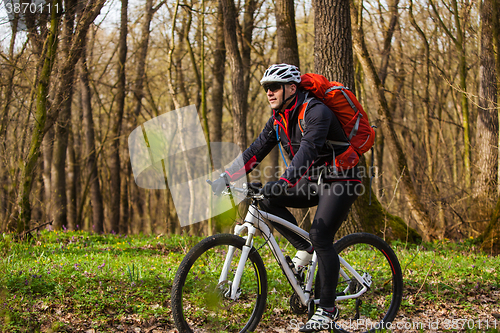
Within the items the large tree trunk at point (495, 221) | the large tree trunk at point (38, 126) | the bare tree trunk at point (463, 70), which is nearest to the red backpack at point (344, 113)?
the large tree trunk at point (495, 221)

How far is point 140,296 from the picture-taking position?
12.8 feet

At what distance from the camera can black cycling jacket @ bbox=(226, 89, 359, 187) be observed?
285cm

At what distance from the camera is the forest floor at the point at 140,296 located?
3.43 meters

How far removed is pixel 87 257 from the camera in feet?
18.3

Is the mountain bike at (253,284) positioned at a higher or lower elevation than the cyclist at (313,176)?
lower

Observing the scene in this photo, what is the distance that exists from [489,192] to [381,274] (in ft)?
15.6

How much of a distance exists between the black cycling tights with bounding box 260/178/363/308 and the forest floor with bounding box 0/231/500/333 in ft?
2.37

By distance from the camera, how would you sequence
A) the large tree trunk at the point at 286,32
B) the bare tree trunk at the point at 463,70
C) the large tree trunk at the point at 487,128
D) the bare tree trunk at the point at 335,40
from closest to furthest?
the bare tree trunk at the point at 335,40
the large tree trunk at the point at 487,128
the large tree trunk at the point at 286,32
the bare tree trunk at the point at 463,70

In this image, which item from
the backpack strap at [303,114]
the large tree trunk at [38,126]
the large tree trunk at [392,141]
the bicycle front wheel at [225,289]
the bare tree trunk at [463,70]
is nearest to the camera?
the bicycle front wheel at [225,289]

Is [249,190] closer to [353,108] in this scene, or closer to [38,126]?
[353,108]

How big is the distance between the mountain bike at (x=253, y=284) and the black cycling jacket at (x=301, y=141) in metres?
0.31

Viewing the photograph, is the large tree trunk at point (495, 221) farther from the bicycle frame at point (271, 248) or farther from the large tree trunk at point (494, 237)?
the bicycle frame at point (271, 248)

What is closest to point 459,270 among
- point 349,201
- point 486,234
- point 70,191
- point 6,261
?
point 486,234

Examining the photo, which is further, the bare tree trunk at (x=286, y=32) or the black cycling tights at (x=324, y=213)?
the bare tree trunk at (x=286, y=32)
